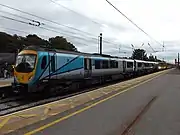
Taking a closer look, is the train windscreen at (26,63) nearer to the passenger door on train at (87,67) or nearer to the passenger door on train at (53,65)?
the passenger door on train at (53,65)

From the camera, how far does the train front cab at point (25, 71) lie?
1559 cm

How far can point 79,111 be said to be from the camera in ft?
34.5

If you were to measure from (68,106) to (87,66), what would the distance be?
39.4 ft

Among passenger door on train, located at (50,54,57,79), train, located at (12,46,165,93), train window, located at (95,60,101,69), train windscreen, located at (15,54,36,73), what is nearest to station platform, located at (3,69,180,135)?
train, located at (12,46,165,93)

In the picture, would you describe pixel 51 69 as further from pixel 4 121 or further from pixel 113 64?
pixel 113 64

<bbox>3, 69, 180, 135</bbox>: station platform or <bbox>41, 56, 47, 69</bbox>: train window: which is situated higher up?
<bbox>41, 56, 47, 69</bbox>: train window

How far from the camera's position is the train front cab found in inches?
614

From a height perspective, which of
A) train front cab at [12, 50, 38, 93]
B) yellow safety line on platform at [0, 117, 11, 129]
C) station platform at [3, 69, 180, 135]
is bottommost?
station platform at [3, 69, 180, 135]

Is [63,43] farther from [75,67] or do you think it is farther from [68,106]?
[68,106]

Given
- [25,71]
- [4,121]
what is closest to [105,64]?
[25,71]

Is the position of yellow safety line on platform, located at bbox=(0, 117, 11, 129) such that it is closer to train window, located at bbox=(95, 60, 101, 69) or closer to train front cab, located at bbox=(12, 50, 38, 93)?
train front cab, located at bbox=(12, 50, 38, 93)

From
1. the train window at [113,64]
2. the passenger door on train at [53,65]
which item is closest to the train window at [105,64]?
the train window at [113,64]

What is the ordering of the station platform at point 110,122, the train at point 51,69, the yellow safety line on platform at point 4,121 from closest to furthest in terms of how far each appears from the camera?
the station platform at point 110,122 → the yellow safety line on platform at point 4,121 → the train at point 51,69

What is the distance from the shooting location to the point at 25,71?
15.9 metres
